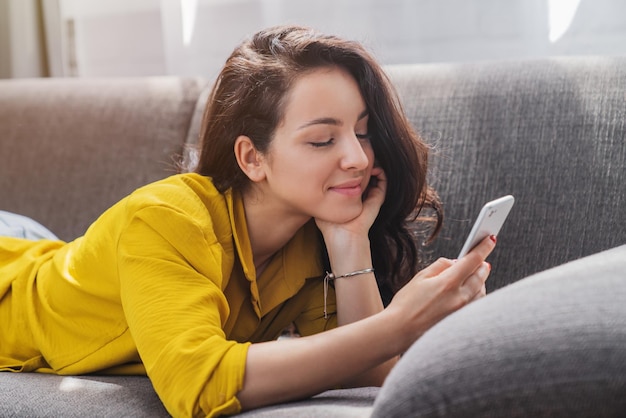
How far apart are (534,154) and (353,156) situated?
1.52ft

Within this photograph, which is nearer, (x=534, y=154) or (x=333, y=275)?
(x=333, y=275)

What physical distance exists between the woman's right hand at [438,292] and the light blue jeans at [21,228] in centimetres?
94

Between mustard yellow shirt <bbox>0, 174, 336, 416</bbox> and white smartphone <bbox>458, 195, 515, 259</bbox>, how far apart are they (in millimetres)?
349

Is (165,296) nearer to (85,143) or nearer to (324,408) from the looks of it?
(324,408)

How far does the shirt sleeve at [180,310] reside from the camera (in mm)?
1156

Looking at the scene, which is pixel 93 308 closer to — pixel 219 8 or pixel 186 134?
pixel 186 134

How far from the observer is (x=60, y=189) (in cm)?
207

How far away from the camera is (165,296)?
1.23 metres

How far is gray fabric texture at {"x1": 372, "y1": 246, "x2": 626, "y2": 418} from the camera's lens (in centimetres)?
87

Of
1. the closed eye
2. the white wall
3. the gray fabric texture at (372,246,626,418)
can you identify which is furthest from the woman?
the white wall

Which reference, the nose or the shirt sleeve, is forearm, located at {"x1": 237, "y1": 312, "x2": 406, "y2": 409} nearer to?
the shirt sleeve

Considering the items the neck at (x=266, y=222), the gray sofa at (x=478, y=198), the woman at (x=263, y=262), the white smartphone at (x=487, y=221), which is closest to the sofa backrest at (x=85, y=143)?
the gray sofa at (x=478, y=198)

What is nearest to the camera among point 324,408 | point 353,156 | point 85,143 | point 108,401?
point 324,408

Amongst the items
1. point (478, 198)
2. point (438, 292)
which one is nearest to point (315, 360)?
point (438, 292)
